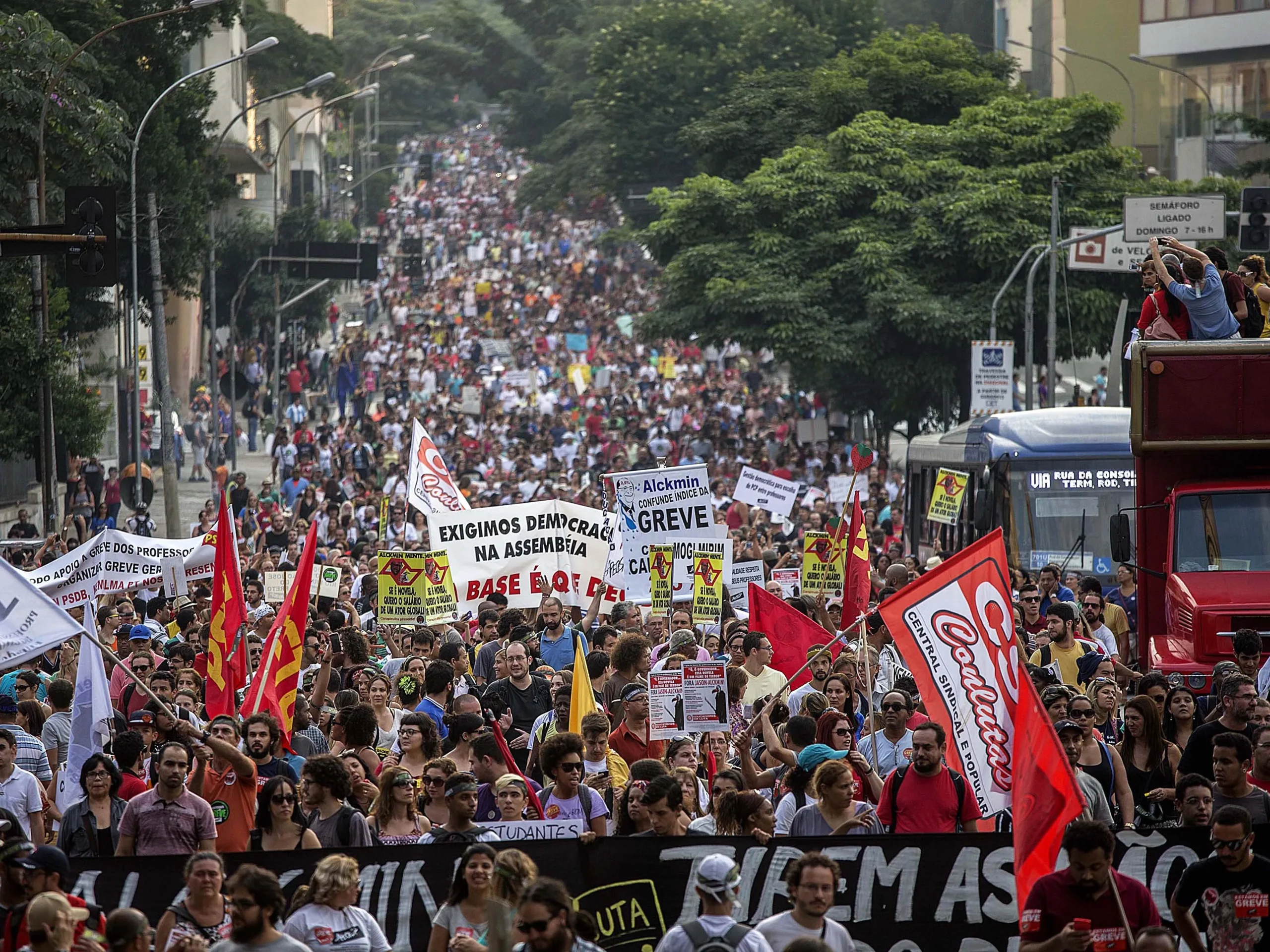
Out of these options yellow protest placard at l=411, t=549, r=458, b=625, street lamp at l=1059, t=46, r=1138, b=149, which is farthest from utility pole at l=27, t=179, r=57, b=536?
street lamp at l=1059, t=46, r=1138, b=149

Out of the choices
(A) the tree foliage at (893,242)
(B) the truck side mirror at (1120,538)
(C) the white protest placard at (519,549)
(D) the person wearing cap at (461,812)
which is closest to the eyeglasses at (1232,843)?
(D) the person wearing cap at (461,812)

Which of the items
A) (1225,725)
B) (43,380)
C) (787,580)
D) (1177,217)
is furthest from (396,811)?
(1177,217)

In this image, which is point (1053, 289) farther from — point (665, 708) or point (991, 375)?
point (665, 708)

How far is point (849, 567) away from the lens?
13.7 m

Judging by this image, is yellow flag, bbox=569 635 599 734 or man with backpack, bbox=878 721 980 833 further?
yellow flag, bbox=569 635 599 734

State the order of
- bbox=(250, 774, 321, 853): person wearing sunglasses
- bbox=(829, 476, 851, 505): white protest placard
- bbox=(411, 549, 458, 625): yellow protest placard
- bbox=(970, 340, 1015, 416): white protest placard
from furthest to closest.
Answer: bbox=(970, 340, 1015, 416): white protest placard < bbox=(829, 476, 851, 505): white protest placard < bbox=(411, 549, 458, 625): yellow protest placard < bbox=(250, 774, 321, 853): person wearing sunglasses

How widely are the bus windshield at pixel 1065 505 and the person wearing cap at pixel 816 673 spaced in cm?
729

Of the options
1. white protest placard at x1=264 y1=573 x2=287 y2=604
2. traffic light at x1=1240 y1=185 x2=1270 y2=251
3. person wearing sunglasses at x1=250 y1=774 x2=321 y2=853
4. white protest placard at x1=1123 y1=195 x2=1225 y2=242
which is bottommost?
person wearing sunglasses at x1=250 y1=774 x2=321 y2=853

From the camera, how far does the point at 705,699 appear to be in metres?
10.5

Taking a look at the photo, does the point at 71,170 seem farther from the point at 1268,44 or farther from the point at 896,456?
the point at 1268,44

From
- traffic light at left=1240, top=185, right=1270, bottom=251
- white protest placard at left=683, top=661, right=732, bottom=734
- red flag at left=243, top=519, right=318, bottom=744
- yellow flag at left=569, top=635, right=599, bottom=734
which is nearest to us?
white protest placard at left=683, top=661, right=732, bottom=734

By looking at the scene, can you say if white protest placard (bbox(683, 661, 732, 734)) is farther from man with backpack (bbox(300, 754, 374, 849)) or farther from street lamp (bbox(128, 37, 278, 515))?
street lamp (bbox(128, 37, 278, 515))

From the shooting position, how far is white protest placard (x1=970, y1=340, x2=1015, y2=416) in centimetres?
3450

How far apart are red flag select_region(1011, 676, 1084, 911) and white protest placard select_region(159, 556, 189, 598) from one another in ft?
34.4
